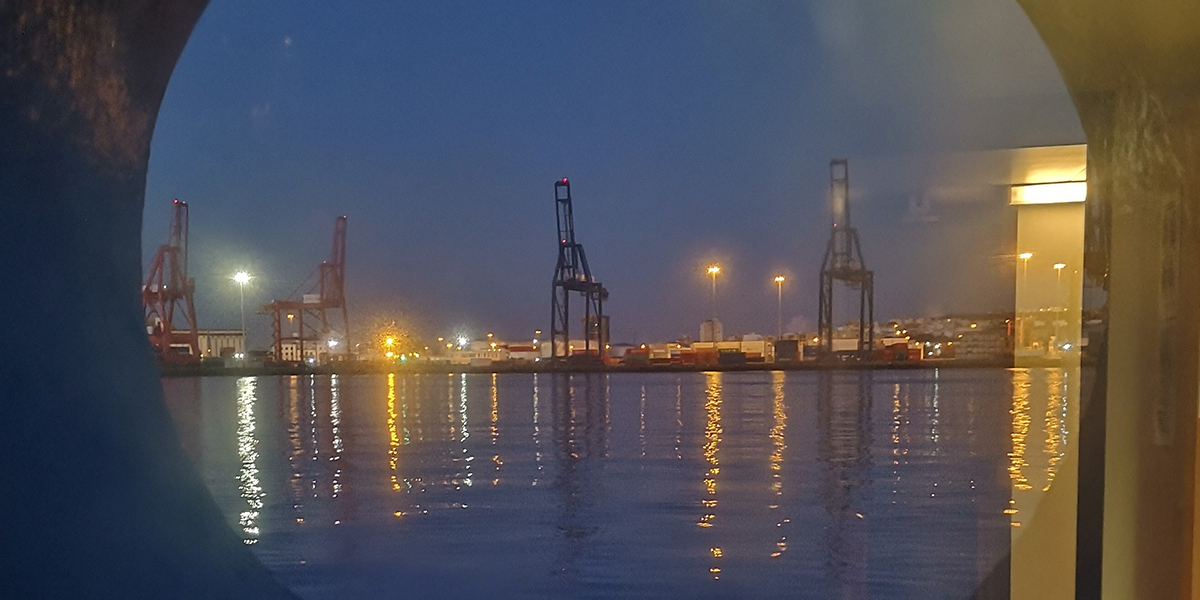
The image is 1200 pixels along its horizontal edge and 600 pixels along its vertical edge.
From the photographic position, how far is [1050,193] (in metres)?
2.47

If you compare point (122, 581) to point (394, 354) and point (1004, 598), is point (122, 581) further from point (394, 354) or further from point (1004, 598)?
point (394, 354)

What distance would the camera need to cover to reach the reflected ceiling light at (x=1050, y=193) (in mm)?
2268

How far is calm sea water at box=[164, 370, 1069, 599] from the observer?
4.49 metres

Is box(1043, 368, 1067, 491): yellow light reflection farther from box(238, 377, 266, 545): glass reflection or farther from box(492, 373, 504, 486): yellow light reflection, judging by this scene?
box(238, 377, 266, 545): glass reflection

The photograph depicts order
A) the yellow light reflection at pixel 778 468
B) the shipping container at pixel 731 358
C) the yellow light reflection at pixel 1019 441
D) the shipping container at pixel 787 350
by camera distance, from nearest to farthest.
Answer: the yellow light reflection at pixel 778 468 → the yellow light reflection at pixel 1019 441 → the shipping container at pixel 787 350 → the shipping container at pixel 731 358

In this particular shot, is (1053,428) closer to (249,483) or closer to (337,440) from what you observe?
(337,440)

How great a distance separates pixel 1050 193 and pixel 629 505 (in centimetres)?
479

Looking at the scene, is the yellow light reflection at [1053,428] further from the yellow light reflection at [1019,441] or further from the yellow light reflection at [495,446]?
the yellow light reflection at [495,446]

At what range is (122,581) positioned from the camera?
220cm

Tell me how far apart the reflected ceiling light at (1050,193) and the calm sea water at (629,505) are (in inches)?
→ 24.0

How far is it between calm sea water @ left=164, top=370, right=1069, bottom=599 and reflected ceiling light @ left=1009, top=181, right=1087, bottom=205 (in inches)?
24.0

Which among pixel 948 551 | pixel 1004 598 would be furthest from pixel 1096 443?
pixel 948 551

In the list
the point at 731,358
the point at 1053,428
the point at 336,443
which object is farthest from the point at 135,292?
the point at 731,358

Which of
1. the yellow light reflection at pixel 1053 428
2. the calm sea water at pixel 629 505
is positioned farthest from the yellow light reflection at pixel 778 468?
the yellow light reflection at pixel 1053 428
